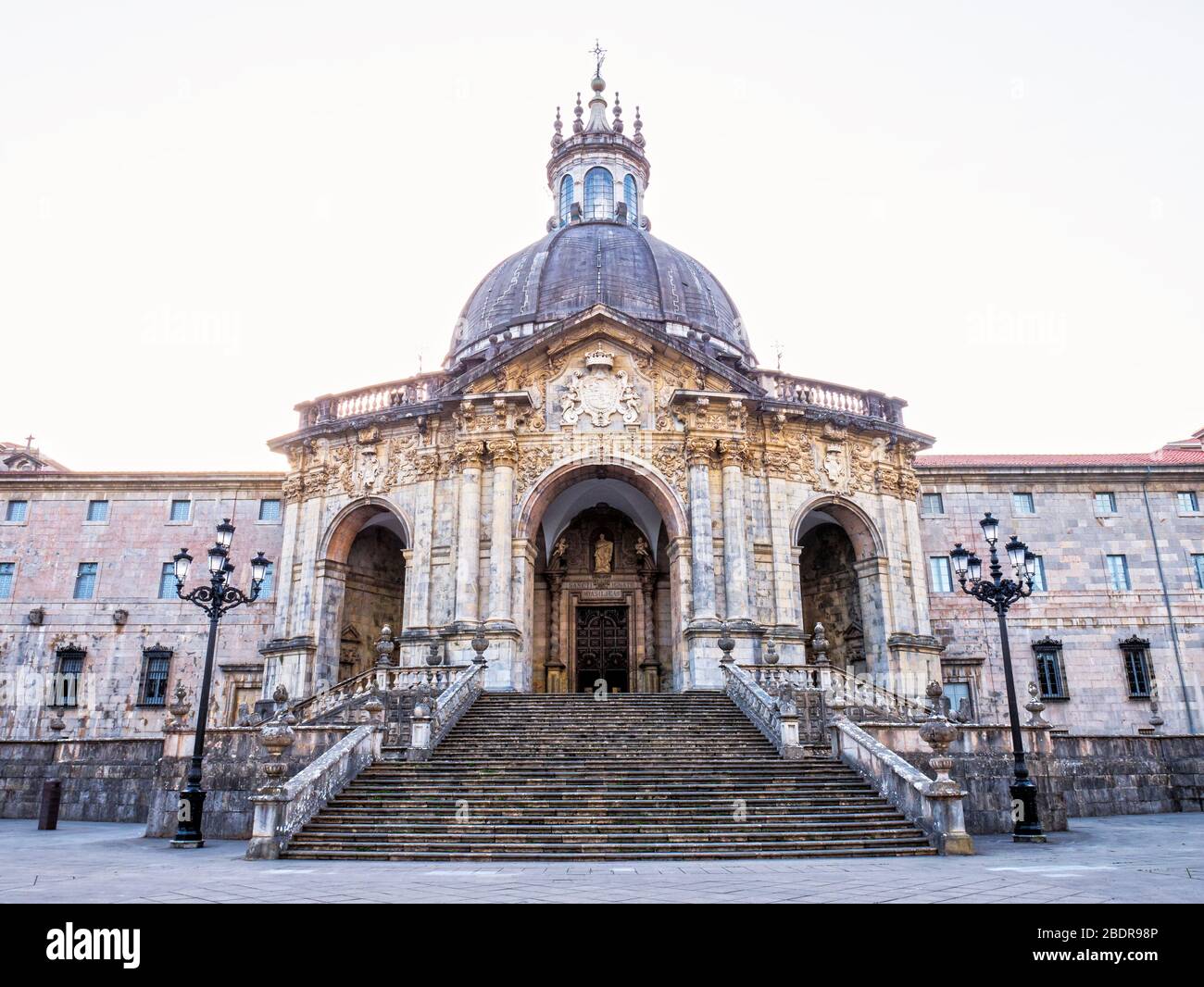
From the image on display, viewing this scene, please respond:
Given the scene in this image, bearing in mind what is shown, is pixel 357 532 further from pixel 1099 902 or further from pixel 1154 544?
pixel 1154 544

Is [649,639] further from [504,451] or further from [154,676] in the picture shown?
[154,676]

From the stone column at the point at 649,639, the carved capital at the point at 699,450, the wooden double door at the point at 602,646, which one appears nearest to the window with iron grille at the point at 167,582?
the wooden double door at the point at 602,646

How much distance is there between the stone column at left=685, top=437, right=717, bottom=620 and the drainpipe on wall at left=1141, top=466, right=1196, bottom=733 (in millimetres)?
18112

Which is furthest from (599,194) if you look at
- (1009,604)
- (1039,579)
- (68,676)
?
(1009,604)

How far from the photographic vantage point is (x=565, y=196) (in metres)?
44.0

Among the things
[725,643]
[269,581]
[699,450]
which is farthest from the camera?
[269,581]

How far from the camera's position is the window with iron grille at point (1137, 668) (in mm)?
31836

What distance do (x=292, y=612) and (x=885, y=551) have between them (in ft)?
64.4

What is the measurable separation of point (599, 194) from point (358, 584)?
22999 mm

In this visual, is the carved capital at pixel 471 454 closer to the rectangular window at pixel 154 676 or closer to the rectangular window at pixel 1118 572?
the rectangular window at pixel 154 676

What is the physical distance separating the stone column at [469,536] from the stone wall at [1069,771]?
12387mm

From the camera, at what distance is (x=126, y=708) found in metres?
32.4
